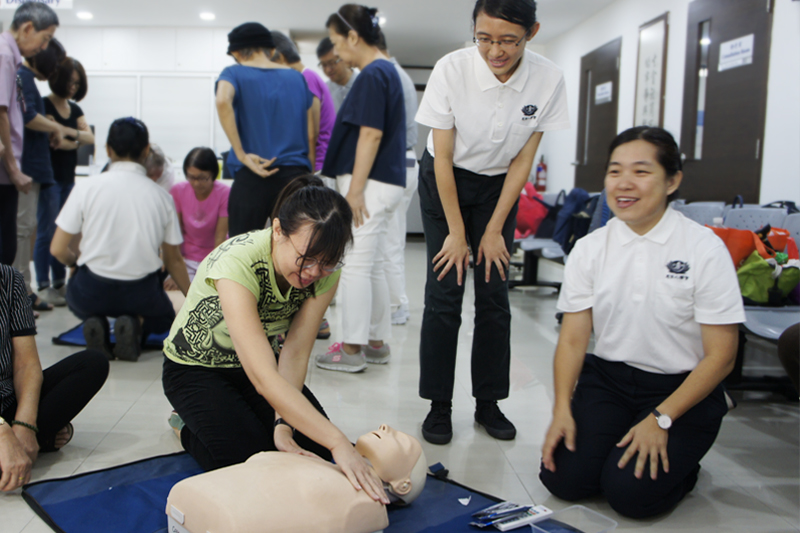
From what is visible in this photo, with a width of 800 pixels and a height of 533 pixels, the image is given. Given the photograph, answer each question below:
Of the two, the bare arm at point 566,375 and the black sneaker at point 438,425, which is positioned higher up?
the bare arm at point 566,375

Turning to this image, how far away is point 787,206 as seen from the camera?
9.55 ft

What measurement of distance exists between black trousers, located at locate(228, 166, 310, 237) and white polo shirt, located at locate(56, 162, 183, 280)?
302 millimetres

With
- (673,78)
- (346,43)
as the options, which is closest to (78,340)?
(346,43)

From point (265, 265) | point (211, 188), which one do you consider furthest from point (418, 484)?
point (211, 188)

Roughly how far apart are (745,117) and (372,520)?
150 inches

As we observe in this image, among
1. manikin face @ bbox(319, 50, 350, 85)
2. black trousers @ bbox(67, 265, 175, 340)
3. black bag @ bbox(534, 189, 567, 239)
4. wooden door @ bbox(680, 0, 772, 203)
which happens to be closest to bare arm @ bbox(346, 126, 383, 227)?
black trousers @ bbox(67, 265, 175, 340)

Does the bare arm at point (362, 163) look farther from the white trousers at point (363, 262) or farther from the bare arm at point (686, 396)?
the bare arm at point (686, 396)

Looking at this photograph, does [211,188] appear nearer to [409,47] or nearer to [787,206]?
[787,206]

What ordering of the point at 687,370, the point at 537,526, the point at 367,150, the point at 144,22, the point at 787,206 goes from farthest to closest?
1. the point at 144,22
2. the point at 787,206
3. the point at 367,150
4. the point at 687,370
5. the point at 537,526

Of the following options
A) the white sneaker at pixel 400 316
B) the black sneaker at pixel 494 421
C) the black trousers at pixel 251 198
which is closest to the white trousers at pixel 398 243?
the white sneaker at pixel 400 316

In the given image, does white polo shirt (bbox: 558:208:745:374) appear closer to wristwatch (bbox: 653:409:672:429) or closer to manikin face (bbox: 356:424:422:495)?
wristwatch (bbox: 653:409:672:429)

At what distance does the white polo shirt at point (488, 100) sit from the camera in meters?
1.70

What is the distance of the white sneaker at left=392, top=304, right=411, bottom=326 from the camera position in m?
3.29

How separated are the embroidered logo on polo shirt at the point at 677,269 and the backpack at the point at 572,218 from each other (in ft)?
7.67
